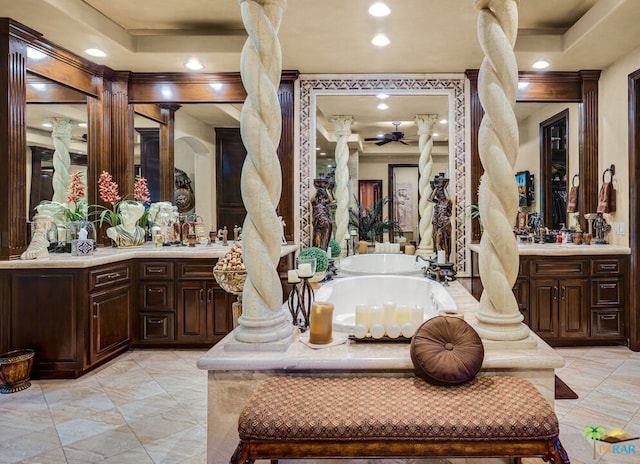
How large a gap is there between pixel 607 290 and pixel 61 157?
511 centimetres

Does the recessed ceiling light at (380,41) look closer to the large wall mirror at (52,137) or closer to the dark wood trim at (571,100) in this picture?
the dark wood trim at (571,100)

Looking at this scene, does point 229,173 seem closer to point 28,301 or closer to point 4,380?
point 28,301

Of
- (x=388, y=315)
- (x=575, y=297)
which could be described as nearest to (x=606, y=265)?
(x=575, y=297)

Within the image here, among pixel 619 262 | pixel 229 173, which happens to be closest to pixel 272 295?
pixel 619 262

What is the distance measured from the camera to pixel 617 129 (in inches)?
160

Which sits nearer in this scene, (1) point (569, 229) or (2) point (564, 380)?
(2) point (564, 380)

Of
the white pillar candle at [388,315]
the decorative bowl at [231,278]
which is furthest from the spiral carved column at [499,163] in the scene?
the decorative bowl at [231,278]

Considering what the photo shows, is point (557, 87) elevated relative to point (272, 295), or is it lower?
elevated

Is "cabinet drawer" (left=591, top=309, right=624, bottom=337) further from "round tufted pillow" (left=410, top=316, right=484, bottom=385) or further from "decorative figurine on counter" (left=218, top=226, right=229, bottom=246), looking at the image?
"decorative figurine on counter" (left=218, top=226, right=229, bottom=246)

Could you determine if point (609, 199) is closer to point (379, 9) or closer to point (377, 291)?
point (377, 291)

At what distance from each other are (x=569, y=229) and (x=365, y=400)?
4.00 meters

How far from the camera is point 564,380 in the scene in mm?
3131

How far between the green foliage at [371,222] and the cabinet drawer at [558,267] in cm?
132

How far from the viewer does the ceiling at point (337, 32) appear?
10.4 feet
